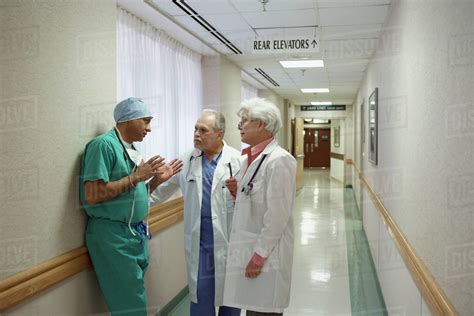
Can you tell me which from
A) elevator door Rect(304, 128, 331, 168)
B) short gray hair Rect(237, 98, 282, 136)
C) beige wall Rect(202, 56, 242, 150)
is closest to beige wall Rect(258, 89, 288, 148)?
beige wall Rect(202, 56, 242, 150)

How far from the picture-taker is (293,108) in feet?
51.6

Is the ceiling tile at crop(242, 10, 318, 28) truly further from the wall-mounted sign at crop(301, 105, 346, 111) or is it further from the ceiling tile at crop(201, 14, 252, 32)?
the wall-mounted sign at crop(301, 105, 346, 111)

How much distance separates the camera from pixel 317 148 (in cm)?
2597

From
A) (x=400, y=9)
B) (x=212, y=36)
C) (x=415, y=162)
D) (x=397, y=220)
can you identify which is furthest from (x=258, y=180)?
(x=212, y=36)

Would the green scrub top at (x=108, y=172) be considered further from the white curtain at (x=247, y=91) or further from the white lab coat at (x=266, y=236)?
the white curtain at (x=247, y=91)

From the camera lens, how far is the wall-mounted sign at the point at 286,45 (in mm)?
4801

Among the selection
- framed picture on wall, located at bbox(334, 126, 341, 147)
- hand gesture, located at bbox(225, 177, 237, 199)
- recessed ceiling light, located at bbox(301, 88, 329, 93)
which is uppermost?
recessed ceiling light, located at bbox(301, 88, 329, 93)

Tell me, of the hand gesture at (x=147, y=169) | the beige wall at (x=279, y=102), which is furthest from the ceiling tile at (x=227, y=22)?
the beige wall at (x=279, y=102)

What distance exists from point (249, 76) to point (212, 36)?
11.1 ft

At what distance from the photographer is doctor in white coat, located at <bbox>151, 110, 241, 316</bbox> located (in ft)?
9.39

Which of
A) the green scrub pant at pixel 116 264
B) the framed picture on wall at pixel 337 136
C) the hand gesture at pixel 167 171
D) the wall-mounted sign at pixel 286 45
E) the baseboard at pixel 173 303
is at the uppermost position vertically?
the wall-mounted sign at pixel 286 45

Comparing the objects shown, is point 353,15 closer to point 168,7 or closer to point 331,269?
point 168,7

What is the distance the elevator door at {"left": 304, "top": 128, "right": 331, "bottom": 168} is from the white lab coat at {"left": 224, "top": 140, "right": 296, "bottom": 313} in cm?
2385

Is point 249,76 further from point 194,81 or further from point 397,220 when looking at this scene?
point 397,220
